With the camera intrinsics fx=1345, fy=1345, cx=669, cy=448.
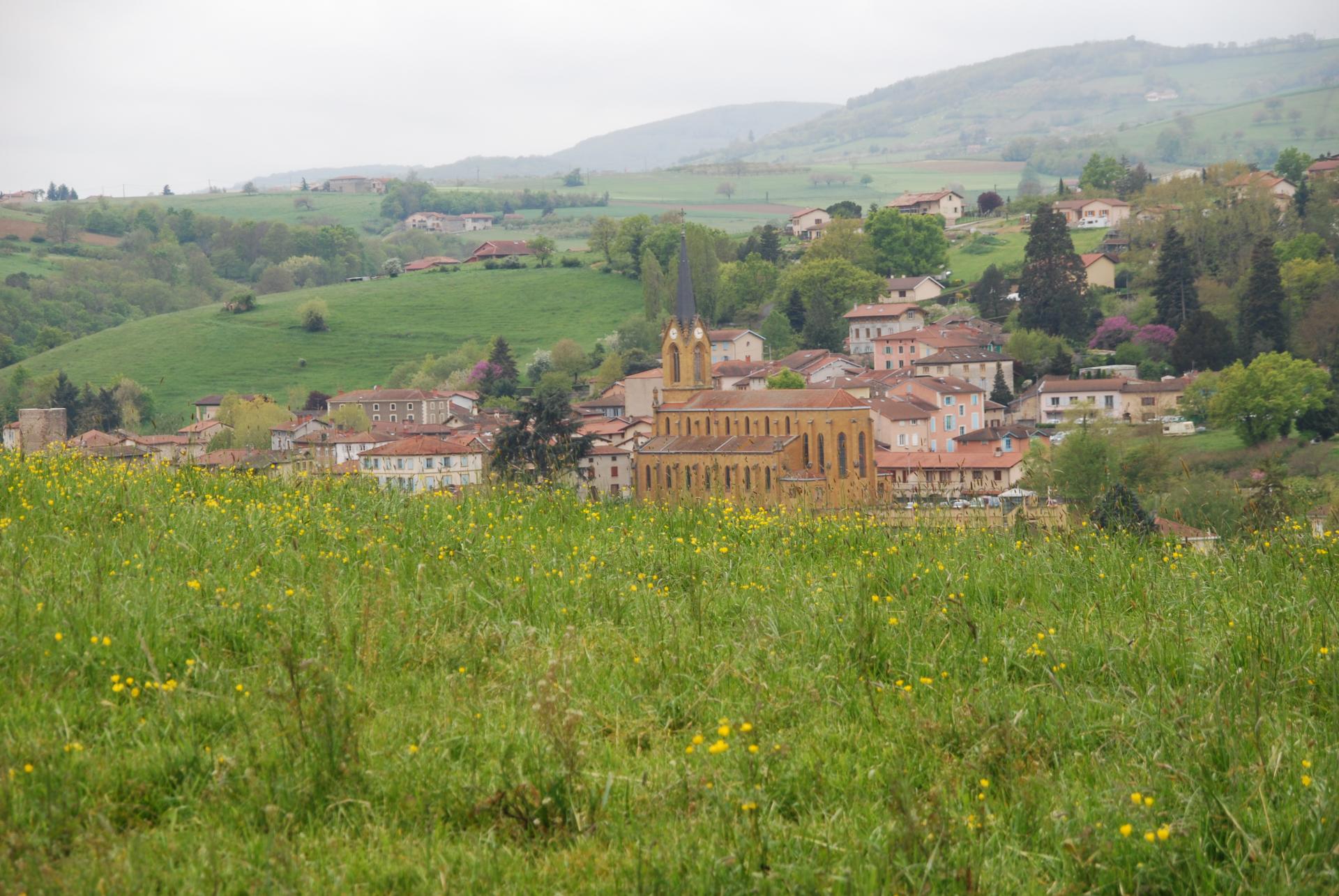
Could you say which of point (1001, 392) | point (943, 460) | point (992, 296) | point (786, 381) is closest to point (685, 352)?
point (786, 381)

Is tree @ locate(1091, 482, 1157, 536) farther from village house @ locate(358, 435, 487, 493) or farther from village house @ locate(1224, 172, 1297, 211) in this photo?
village house @ locate(1224, 172, 1297, 211)

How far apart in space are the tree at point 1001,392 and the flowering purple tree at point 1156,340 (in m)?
8.54

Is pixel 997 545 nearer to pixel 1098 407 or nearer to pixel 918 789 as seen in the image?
pixel 918 789

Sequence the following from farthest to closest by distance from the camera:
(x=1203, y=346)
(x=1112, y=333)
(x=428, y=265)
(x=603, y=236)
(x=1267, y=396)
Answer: (x=428, y=265) < (x=603, y=236) < (x=1112, y=333) < (x=1203, y=346) < (x=1267, y=396)

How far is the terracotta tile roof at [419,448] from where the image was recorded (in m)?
43.5

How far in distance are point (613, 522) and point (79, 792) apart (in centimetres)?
425

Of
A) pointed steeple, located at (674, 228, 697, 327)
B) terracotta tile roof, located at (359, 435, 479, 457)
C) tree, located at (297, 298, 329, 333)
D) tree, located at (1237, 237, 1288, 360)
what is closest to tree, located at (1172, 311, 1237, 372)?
tree, located at (1237, 237, 1288, 360)

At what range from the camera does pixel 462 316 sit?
327 feet

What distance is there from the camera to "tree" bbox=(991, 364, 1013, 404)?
232 ft

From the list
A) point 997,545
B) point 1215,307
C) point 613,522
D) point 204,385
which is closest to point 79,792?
point 613,522

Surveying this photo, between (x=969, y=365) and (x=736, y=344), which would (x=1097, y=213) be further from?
(x=969, y=365)

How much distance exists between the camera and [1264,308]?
228ft

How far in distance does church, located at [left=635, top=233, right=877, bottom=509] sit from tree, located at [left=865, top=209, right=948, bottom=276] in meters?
45.7

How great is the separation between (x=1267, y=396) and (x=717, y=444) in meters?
23.3
